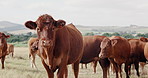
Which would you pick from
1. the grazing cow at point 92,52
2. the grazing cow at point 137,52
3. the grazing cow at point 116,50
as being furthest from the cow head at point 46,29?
the grazing cow at point 137,52

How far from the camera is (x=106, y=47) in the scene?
408 inches

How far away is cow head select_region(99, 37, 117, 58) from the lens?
10109mm

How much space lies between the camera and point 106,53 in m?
10.3

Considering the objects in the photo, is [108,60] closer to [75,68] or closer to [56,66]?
[75,68]

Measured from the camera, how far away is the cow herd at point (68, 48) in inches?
196

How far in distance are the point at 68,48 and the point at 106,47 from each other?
4.92m

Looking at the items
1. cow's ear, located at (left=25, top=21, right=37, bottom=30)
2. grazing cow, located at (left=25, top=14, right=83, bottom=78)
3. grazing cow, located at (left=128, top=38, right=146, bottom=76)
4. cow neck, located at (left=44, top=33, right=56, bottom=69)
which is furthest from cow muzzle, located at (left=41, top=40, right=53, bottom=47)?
grazing cow, located at (left=128, top=38, right=146, bottom=76)

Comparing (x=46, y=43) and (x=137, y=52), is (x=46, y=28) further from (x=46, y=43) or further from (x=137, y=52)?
(x=137, y=52)

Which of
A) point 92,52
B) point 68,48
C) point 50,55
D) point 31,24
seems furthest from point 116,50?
point 31,24

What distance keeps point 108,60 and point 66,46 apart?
5.63 m

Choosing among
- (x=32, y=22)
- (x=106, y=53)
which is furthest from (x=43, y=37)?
(x=106, y=53)

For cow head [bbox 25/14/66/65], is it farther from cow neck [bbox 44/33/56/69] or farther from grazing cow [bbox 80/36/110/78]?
grazing cow [bbox 80/36/110/78]

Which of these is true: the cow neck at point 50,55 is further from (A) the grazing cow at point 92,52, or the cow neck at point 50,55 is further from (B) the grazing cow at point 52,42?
(A) the grazing cow at point 92,52

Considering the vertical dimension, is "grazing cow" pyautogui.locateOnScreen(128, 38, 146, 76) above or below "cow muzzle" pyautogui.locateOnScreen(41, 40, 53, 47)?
below
